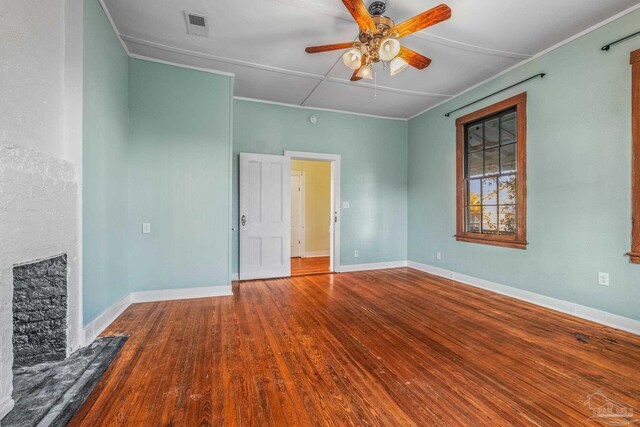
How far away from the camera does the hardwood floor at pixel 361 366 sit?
159cm

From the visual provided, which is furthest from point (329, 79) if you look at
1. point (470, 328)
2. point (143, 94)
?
point (470, 328)

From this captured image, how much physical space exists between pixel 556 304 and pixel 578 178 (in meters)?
1.42

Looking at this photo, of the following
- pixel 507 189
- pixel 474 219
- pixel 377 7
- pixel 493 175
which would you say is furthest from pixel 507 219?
pixel 377 7

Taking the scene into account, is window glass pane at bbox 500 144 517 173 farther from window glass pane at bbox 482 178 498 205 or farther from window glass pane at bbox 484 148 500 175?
window glass pane at bbox 482 178 498 205

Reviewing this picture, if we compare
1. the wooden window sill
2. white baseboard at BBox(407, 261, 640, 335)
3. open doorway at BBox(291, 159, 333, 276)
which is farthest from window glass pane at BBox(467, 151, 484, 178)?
open doorway at BBox(291, 159, 333, 276)

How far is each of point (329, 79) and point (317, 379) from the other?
3685 millimetres

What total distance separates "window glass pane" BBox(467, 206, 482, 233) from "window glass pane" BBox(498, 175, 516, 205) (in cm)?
40

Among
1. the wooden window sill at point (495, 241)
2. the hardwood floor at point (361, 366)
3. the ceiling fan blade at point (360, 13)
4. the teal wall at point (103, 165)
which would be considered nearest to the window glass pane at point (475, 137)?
the wooden window sill at point (495, 241)

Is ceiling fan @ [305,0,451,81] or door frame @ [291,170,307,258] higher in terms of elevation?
ceiling fan @ [305,0,451,81]

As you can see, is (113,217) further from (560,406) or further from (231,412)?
(560,406)

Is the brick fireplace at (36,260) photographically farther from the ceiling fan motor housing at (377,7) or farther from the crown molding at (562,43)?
the crown molding at (562,43)

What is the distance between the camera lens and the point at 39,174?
172 centimetres

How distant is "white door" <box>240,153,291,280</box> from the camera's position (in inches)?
181

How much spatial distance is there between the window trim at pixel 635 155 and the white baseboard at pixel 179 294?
436 centimetres
